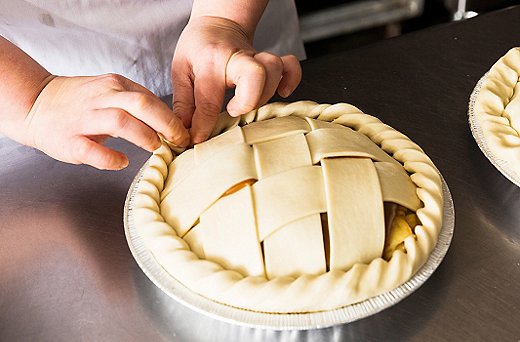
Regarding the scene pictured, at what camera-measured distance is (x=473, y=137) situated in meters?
0.98

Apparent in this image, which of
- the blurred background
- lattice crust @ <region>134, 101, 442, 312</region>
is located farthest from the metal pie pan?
the blurred background

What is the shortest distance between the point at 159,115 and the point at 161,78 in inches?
17.5

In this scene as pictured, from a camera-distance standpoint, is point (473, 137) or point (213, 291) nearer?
point (213, 291)

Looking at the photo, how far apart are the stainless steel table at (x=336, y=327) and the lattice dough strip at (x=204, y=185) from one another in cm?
10

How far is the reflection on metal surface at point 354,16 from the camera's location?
6.66 feet

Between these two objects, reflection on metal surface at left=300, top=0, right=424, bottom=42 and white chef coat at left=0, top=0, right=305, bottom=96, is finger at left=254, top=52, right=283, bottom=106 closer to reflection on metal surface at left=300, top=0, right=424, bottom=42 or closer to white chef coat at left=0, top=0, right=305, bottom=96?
white chef coat at left=0, top=0, right=305, bottom=96

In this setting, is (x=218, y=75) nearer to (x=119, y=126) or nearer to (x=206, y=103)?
(x=206, y=103)

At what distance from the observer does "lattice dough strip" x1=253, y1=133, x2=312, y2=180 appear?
78cm

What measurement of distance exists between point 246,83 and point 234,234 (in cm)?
21

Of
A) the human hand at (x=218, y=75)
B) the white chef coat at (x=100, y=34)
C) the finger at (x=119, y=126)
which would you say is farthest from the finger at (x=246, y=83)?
the white chef coat at (x=100, y=34)

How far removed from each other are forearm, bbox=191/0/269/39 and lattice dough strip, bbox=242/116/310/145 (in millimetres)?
227

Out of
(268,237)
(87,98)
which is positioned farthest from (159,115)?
(268,237)

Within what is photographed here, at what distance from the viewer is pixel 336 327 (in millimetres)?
760

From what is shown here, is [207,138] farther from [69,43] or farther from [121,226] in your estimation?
[69,43]
